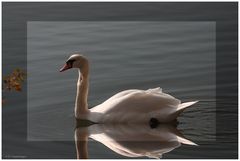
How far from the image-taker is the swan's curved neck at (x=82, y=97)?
33.3 feet

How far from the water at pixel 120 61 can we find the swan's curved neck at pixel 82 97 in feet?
0.40

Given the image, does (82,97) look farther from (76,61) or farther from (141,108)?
(141,108)

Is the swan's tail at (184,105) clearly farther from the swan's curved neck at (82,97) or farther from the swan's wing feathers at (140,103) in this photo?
the swan's curved neck at (82,97)

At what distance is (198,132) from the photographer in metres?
9.43

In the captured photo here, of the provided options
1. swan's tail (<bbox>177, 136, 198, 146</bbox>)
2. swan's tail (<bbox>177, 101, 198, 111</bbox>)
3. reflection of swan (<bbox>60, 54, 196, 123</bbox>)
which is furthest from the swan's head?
swan's tail (<bbox>177, 136, 198, 146</bbox>)

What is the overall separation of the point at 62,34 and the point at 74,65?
1.22 metres

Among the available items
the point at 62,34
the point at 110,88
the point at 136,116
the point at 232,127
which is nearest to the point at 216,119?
the point at 232,127

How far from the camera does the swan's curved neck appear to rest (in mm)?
10143

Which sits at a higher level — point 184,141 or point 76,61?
point 76,61

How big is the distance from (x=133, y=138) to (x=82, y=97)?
110cm

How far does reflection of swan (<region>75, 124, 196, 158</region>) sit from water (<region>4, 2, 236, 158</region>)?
445mm

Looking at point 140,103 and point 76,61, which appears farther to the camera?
point 76,61

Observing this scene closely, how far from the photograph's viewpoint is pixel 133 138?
9383 mm

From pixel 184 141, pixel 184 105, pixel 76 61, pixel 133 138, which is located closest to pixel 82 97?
pixel 76 61
